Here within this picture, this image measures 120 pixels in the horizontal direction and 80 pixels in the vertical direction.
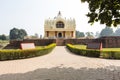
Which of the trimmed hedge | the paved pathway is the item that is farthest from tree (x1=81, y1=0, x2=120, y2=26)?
the trimmed hedge

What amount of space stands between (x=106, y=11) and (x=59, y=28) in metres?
51.1

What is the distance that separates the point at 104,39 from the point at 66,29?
70.3ft

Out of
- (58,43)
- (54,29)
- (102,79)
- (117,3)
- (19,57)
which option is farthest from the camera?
(54,29)

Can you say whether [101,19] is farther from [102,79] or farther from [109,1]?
[102,79]

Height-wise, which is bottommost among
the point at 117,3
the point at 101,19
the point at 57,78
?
the point at 57,78

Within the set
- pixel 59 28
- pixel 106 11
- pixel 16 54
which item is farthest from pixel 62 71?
Result: pixel 59 28

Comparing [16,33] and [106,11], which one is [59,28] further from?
[16,33]

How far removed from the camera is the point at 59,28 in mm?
Result: 65000

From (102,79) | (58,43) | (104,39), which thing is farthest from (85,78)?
(58,43)

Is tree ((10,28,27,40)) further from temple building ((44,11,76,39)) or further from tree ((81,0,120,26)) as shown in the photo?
tree ((81,0,120,26))

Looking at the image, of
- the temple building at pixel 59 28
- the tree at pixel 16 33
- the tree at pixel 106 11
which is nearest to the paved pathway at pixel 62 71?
the tree at pixel 106 11

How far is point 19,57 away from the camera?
19.9m

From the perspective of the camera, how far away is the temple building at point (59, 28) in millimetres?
64875

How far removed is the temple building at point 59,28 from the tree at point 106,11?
1973 inches
